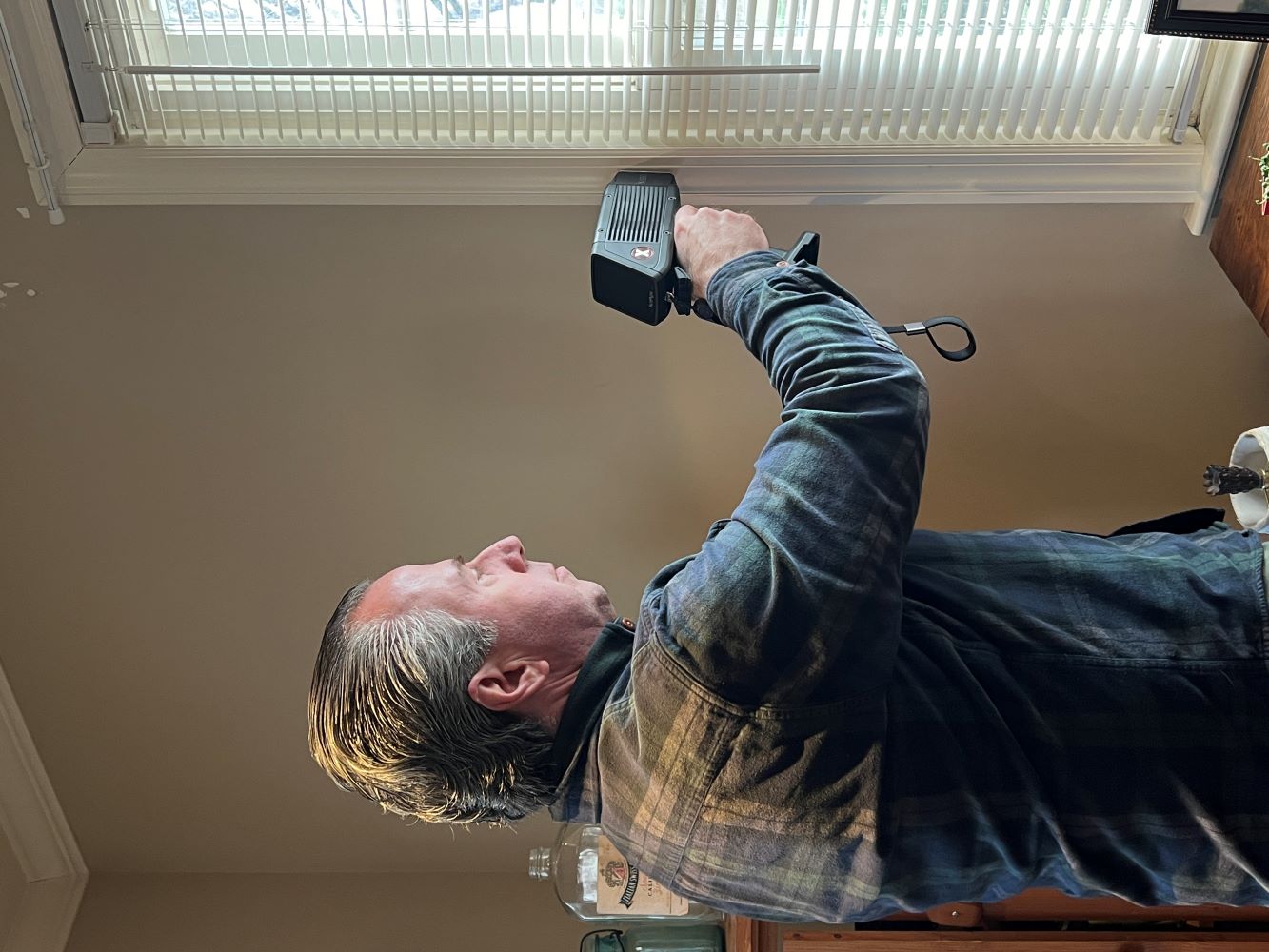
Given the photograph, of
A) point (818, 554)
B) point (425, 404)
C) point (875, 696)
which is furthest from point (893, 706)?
point (425, 404)

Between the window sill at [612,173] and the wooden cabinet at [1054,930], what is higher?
the window sill at [612,173]

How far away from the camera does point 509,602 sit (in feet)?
3.20

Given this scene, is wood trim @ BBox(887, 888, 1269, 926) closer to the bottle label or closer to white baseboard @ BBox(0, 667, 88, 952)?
the bottle label

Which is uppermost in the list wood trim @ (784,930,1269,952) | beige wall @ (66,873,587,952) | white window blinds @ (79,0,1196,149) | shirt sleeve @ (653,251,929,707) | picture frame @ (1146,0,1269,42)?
picture frame @ (1146,0,1269,42)

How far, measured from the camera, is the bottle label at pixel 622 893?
5.10 ft

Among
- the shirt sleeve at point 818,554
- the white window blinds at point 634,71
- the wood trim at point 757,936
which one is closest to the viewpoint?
the shirt sleeve at point 818,554

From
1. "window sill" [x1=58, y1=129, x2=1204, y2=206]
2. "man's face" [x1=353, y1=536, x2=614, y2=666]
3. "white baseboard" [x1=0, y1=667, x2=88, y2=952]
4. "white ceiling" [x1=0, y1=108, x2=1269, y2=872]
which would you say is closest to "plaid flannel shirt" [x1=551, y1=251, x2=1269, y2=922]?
"man's face" [x1=353, y1=536, x2=614, y2=666]

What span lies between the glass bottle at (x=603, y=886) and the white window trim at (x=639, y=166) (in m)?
0.93


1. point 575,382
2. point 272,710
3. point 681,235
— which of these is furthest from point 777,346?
point 272,710

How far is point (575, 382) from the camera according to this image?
144 centimetres

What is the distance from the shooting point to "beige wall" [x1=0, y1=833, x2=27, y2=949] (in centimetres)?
181

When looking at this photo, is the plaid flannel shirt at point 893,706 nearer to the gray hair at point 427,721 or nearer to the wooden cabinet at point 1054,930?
the gray hair at point 427,721

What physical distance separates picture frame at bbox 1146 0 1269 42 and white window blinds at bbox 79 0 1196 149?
17 centimetres

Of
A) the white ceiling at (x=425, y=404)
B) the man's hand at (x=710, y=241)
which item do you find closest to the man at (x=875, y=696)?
the man's hand at (x=710, y=241)
